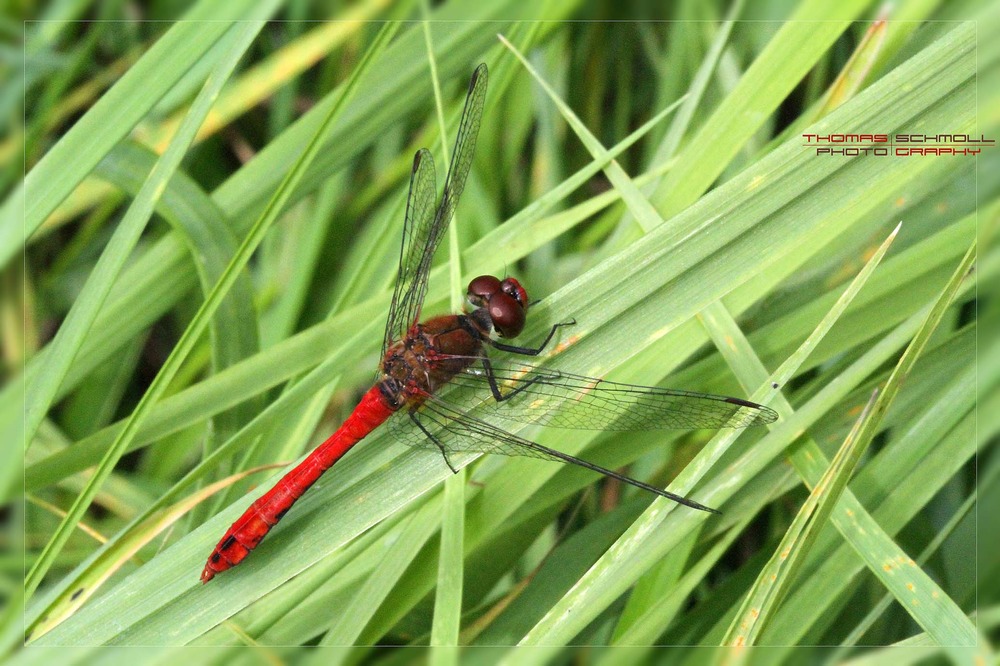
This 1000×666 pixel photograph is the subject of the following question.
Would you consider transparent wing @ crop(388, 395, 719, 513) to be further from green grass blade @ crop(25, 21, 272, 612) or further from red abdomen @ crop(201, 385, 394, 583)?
green grass blade @ crop(25, 21, 272, 612)

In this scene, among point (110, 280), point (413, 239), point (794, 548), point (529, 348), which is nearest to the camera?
point (794, 548)

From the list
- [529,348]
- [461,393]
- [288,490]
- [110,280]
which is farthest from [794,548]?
[110,280]

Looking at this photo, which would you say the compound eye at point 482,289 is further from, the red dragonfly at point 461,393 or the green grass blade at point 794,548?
the green grass blade at point 794,548

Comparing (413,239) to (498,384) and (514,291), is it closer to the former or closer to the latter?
(514,291)

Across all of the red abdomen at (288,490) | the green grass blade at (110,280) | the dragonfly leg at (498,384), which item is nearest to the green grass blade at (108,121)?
Answer: the green grass blade at (110,280)

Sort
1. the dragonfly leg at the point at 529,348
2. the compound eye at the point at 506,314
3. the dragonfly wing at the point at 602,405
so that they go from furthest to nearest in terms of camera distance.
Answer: the compound eye at the point at 506,314
the dragonfly leg at the point at 529,348
the dragonfly wing at the point at 602,405
